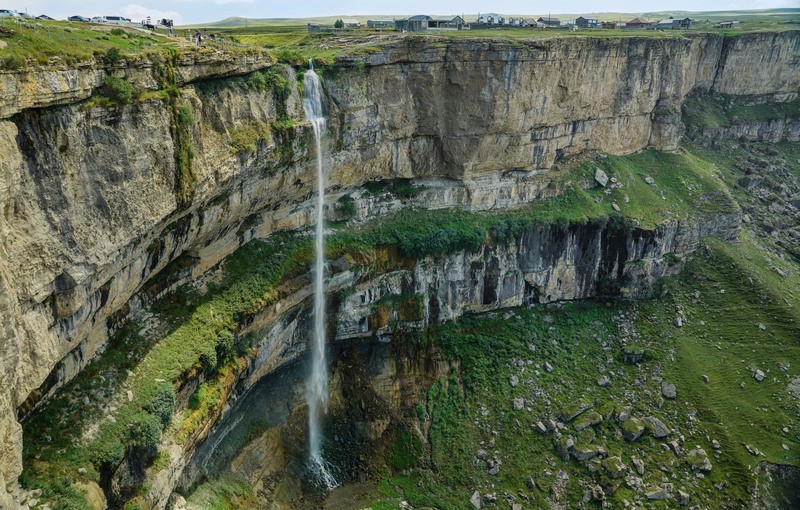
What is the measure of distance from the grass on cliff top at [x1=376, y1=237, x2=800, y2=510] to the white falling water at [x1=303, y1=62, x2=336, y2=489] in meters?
4.06

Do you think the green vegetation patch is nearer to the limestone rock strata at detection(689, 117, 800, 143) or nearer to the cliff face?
the cliff face

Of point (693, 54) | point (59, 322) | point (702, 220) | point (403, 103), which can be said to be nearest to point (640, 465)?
point (702, 220)

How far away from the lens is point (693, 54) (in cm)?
5003

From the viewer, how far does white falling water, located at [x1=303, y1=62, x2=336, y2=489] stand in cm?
3045

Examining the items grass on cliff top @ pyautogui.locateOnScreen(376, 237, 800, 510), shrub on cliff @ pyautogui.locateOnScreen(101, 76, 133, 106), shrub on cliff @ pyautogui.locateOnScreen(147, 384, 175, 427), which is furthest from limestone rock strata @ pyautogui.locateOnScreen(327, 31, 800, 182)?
shrub on cliff @ pyautogui.locateOnScreen(147, 384, 175, 427)

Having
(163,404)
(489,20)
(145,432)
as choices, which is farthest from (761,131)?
(145,432)

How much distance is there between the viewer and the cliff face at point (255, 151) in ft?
56.7

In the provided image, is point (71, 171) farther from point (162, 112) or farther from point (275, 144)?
point (275, 144)

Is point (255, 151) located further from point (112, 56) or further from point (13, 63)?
point (13, 63)

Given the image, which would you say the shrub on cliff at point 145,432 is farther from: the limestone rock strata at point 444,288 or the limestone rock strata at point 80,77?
the limestone rock strata at point 80,77

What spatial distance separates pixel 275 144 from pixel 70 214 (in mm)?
11020

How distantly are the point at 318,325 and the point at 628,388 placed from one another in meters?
16.7

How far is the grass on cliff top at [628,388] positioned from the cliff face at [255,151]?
293 centimetres

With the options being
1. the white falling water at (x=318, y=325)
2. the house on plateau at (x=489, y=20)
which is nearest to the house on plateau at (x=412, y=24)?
the house on plateau at (x=489, y=20)
